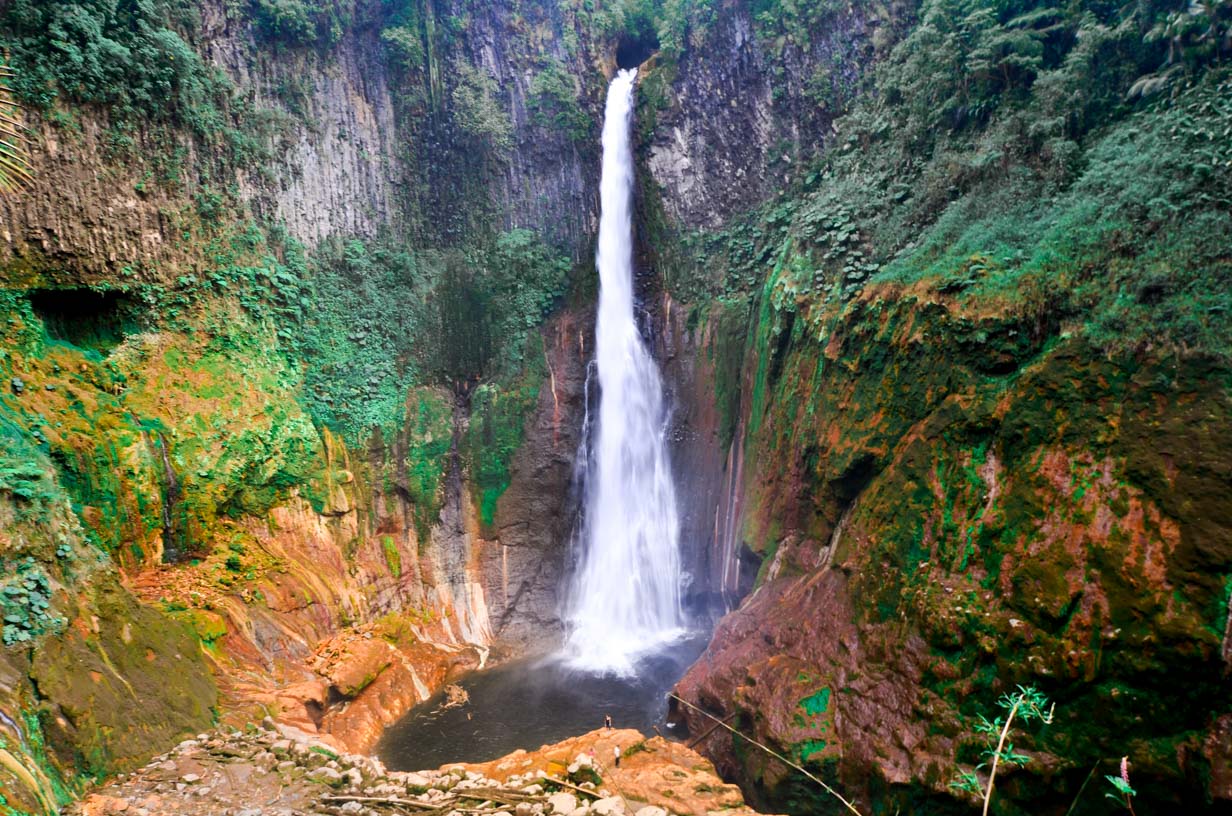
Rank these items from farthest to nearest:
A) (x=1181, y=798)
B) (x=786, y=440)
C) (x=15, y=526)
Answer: (x=786, y=440), (x=15, y=526), (x=1181, y=798)

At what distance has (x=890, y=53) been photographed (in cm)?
1221

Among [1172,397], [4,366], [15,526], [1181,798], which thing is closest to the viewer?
[1181,798]

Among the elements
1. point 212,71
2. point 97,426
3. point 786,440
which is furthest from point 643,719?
point 212,71

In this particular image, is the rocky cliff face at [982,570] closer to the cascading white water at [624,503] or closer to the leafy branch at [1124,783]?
the leafy branch at [1124,783]

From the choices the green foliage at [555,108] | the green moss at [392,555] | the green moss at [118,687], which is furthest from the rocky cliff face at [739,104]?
the green moss at [118,687]

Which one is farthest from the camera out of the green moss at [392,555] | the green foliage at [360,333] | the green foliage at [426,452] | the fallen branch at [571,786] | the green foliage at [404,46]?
the green foliage at [404,46]

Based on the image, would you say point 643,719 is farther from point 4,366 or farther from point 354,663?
point 4,366

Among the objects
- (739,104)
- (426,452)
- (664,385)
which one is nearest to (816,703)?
(664,385)

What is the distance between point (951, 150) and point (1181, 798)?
8357mm

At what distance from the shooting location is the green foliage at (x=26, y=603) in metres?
6.20

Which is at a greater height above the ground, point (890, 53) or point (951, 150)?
point (890, 53)

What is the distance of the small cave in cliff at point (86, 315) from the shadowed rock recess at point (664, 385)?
0.07 metres

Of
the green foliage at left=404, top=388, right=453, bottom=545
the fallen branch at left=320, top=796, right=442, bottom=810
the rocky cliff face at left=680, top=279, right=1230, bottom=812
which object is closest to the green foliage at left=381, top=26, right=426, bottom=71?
the green foliage at left=404, top=388, right=453, bottom=545

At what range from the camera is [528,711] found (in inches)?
420
